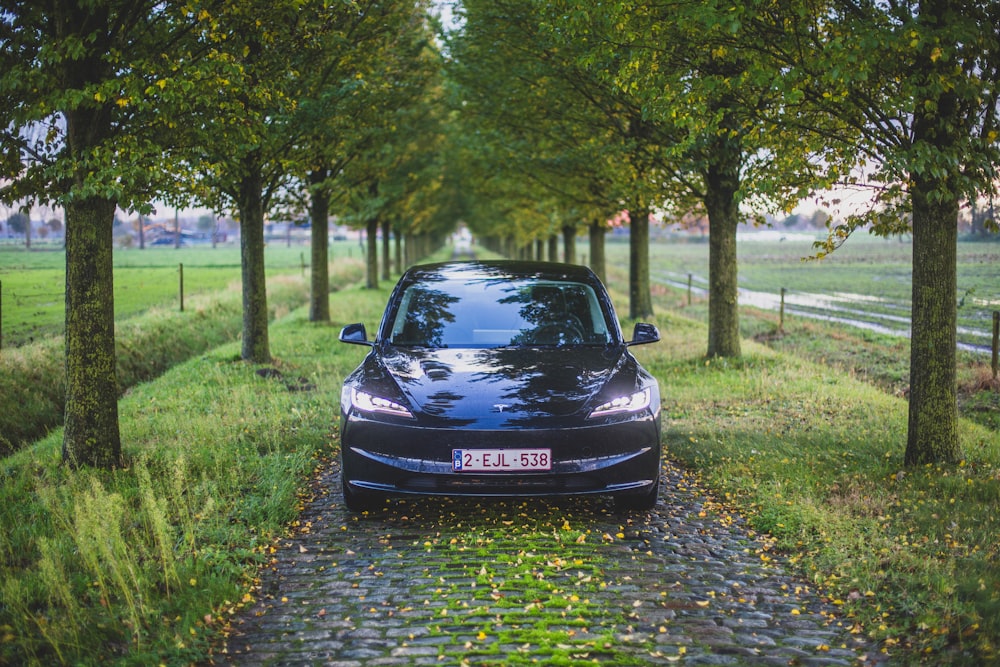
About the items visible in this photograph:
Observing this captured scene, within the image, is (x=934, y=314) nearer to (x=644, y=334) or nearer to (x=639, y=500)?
→ (x=644, y=334)

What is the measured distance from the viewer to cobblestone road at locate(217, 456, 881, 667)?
369 centimetres

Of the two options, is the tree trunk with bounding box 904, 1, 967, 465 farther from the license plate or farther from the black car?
the license plate

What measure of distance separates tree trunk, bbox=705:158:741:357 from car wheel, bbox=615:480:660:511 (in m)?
7.50

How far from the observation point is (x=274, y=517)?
556 centimetres

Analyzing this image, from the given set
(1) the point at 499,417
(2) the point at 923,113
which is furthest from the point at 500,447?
(2) the point at 923,113

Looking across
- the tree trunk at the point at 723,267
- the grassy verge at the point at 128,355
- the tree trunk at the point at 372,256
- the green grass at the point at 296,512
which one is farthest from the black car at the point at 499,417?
the tree trunk at the point at 372,256

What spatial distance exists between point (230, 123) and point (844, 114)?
18.1 feet

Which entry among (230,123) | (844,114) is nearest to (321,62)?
(230,123)

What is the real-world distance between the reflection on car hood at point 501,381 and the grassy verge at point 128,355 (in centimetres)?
594

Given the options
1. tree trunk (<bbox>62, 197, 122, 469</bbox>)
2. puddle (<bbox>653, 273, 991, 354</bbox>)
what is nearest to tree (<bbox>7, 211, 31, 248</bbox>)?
tree trunk (<bbox>62, 197, 122, 469</bbox>)

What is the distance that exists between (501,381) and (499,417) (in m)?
0.43

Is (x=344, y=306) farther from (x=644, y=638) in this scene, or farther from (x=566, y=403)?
(x=644, y=638)

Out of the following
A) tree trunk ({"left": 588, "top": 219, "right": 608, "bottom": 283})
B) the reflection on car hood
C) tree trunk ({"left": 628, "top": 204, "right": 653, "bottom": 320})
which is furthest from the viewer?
tree trunk ({"left": 588, "top": 219, "right": 608, "bottom": 283})

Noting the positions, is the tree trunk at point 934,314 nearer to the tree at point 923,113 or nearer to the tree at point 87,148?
the tree at point 923,113
